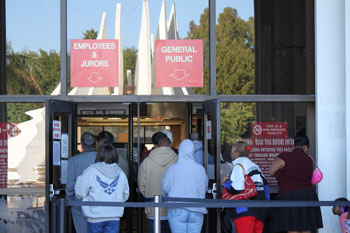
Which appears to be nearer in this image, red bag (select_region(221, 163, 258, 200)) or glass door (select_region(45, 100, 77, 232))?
red bag (select_region(221, 163, 258, 200))

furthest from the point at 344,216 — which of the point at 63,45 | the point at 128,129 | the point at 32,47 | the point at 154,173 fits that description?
the point at 32,47

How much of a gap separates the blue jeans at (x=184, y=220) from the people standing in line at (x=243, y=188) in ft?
1.39

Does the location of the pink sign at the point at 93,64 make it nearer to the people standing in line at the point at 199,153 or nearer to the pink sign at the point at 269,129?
the people standing in line at the point at 199,153

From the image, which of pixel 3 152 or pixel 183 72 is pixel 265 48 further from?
pixel 3 152

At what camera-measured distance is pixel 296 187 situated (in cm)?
660

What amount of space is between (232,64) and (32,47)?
2.84 meters

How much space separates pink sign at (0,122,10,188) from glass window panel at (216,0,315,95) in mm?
3031

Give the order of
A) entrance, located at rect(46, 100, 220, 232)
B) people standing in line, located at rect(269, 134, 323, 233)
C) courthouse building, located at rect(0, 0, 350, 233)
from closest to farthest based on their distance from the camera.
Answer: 1. people standing in line, located at rect(269, 134, 323, 233)
2. entrance, located at rect(46, 100, 220, 232)
3. courthouse building, located at rect(0, 0, 350, 233)

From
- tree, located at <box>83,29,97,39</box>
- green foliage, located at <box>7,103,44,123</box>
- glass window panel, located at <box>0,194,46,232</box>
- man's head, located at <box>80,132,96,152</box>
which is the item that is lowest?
glass window panel, located at <box>0,194,46,232</box>

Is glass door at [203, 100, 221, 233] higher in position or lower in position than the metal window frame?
lower

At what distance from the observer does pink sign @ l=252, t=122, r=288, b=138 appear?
7.88 m

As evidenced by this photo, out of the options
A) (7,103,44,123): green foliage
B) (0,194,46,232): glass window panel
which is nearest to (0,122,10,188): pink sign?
(7,103,44,123): green foliage

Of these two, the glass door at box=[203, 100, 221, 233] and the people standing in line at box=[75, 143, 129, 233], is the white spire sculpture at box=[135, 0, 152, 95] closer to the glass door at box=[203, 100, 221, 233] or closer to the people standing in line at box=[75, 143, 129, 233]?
the glass door at box=[203, 100, 221, 233]

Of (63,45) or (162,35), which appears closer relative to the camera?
(63,45)
